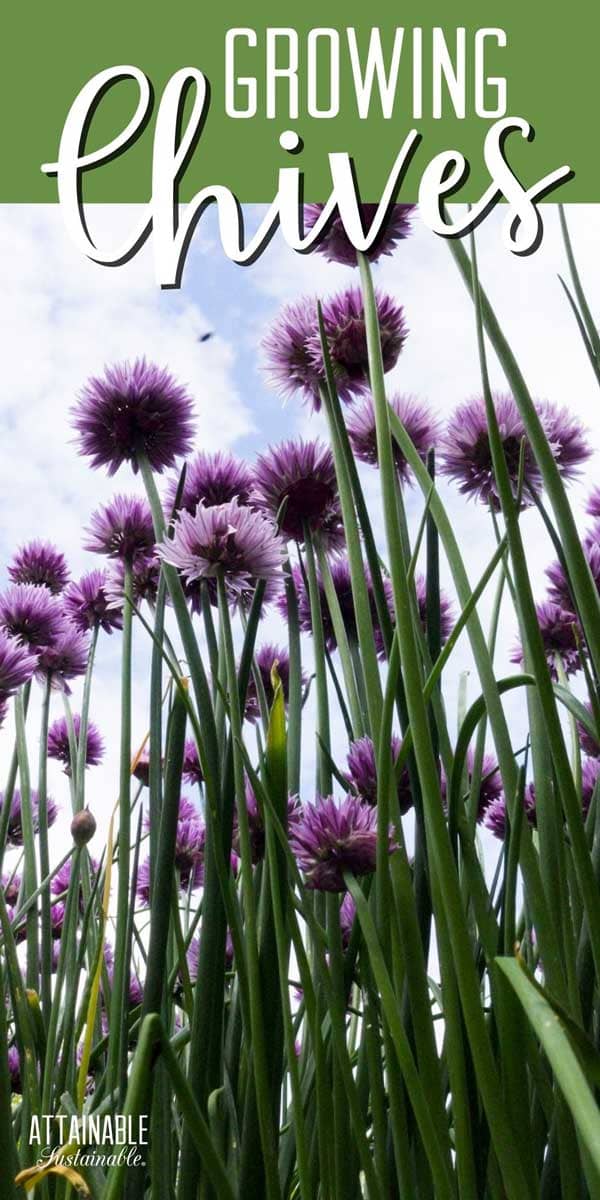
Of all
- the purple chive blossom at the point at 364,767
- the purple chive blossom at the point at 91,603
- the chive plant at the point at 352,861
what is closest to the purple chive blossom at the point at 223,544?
the chive plant at the point at 352,861

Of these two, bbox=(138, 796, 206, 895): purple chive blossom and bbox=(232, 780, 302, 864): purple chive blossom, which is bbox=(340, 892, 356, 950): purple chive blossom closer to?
bbox=(232, 780, 302, 864): purple chive blossom

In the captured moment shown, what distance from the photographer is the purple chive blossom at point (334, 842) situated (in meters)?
0.55

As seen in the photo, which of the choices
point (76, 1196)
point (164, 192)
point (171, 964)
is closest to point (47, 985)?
point (171, 964)

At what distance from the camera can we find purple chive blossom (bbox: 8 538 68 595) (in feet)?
4.48

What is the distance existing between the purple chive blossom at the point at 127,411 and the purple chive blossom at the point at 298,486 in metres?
0.12

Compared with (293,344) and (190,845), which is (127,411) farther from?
(190,845)

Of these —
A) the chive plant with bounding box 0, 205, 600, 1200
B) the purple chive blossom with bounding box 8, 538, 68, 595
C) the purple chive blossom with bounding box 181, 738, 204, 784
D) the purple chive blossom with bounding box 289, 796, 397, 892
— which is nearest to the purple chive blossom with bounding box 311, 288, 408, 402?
the chive plant with bounding box 0, 205, 600, 1200

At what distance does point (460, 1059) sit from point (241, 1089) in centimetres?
24

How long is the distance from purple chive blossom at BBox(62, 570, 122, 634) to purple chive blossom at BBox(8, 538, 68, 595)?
145 mm

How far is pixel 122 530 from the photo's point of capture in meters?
0.93

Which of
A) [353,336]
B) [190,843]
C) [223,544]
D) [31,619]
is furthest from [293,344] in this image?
[190,843]

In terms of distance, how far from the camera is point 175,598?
0.64 metres

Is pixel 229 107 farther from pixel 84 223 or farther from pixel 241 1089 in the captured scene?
pixel 241 1089

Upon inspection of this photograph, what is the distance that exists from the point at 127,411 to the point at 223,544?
29cm
